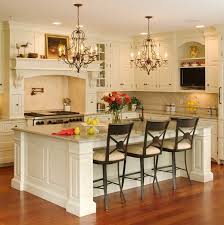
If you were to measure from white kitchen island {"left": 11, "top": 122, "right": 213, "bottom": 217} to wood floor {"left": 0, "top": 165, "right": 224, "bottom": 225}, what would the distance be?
0.15m

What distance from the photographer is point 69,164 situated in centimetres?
514

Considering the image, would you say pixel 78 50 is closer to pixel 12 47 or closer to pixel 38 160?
→ pixel 38 160

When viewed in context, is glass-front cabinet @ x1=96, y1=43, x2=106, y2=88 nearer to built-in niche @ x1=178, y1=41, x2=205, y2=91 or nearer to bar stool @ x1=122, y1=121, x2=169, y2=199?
built-in niche @ x1=178, y1=41, x2=205, y2=91

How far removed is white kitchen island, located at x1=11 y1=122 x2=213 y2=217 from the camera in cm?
504

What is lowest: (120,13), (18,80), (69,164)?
(69,164)

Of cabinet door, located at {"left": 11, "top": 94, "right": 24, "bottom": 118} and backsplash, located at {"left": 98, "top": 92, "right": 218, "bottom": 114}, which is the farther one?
backsplash, located at {"left": 98, "top": 92, "right": 218, "bottom": 114}

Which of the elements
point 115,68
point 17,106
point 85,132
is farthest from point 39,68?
point 85,132

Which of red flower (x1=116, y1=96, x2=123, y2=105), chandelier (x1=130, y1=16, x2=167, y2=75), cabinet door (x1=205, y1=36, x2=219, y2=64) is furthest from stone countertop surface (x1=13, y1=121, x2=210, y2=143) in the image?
cabinet door (x1=205, y1=36, x2=219, y2=64)

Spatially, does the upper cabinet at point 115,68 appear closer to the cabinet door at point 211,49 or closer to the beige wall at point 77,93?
the beige wall at point 77,93

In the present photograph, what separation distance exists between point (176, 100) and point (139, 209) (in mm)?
4832

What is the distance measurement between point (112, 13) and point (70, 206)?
3349 millimetres

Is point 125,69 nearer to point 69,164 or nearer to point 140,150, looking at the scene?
point 140,150

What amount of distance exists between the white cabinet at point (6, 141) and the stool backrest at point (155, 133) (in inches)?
119

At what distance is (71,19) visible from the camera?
7414 mm
